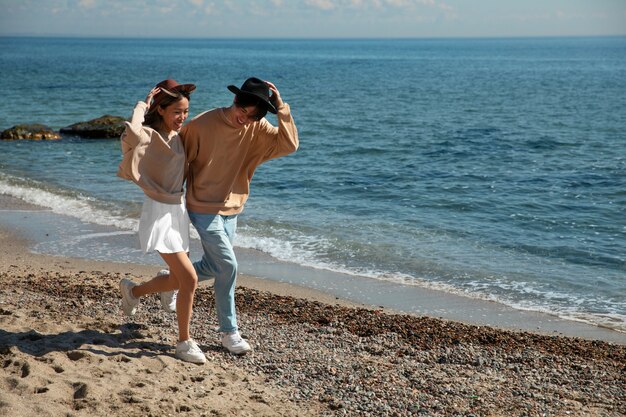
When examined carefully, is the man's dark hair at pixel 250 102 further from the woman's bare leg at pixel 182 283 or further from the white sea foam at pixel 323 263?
the white sea foam at pixel 323 263

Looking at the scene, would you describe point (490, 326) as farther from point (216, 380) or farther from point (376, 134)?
→ point (376, 134)

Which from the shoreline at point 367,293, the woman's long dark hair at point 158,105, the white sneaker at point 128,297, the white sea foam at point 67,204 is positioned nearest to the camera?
the woman's long dark hair at point 158,105

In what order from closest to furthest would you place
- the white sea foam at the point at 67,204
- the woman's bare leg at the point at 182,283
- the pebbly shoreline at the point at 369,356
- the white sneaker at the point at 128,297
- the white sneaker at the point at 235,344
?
1. the pebbly shoreline at the point at 369,356
2. the woman's bare leg at the point at 182,283
3. the white sneaker at the point at 235,344
4. the white sneaker at the point at 128,297
5. the white sea foam at the point at 67,204

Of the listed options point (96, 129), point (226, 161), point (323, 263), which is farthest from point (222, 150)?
point (96, 129)

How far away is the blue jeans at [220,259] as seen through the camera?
218 inches

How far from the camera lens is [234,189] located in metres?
5.70

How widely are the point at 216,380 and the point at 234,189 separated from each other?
1.38 meters

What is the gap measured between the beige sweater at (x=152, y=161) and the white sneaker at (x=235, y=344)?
112 centimetres

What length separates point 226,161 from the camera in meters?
5.53

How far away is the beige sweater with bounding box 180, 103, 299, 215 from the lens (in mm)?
5457

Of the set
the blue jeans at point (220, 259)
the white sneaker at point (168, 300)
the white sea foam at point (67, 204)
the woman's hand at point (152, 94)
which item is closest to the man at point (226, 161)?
the blue jeans at point (220, 259)

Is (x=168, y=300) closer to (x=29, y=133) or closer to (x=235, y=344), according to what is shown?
(x=235, y=344)

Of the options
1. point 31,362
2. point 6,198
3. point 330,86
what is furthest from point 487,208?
point 330,86

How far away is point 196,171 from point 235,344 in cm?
132
